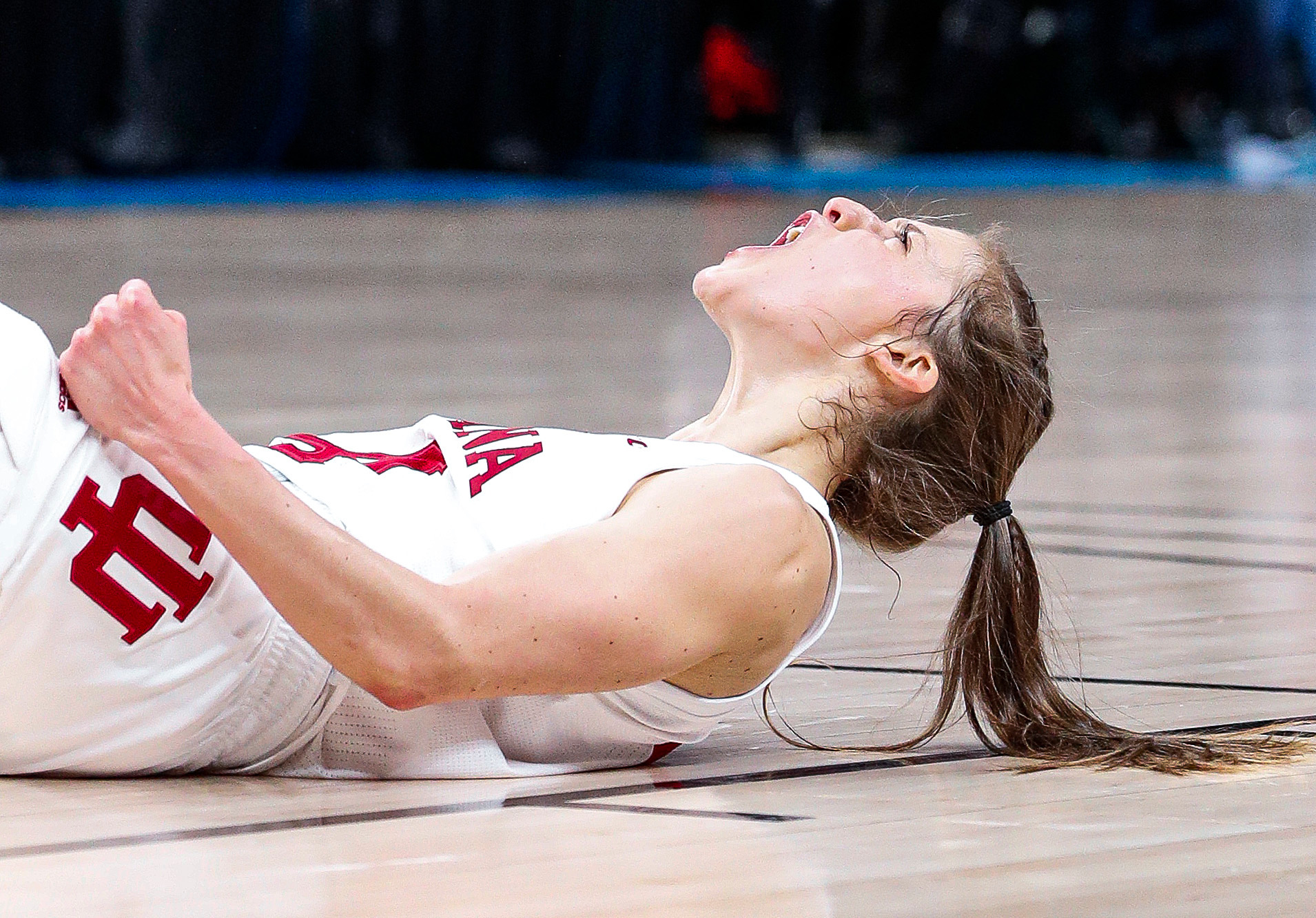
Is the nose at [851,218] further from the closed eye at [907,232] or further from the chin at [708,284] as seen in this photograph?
the chin at [708,284]

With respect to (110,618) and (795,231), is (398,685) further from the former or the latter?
(795,231)

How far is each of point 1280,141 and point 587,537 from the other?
552 inches

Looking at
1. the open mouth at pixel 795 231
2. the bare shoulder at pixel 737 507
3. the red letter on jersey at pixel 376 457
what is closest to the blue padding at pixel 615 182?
the open mouth at pixel 795 231

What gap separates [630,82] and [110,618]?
1196 centimetres

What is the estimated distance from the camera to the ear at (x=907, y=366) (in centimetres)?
213

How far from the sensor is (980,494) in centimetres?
217

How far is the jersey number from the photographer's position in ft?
6.12

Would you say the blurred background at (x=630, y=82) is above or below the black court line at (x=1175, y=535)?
below

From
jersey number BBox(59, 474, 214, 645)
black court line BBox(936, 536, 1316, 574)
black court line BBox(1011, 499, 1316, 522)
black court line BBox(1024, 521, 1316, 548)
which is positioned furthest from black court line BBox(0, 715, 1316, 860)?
black court line BBox(1011, 499, 1316, 522)

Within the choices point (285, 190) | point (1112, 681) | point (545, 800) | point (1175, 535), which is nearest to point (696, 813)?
point (545, 800)

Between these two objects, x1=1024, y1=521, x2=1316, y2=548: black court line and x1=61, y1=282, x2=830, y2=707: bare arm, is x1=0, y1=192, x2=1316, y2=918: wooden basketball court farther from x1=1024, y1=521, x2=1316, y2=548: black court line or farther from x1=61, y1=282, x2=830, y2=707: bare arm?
x1=61, y1=282, x2=830, y2=707: bare arm

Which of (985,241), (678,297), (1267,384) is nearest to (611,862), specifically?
(985,241)

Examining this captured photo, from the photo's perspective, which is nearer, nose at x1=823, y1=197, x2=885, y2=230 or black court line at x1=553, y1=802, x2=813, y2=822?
black court line at x1=553, y1=802, x2=813, y2=822

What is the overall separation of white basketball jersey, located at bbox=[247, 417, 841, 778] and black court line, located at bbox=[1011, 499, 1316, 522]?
1.76 meters
